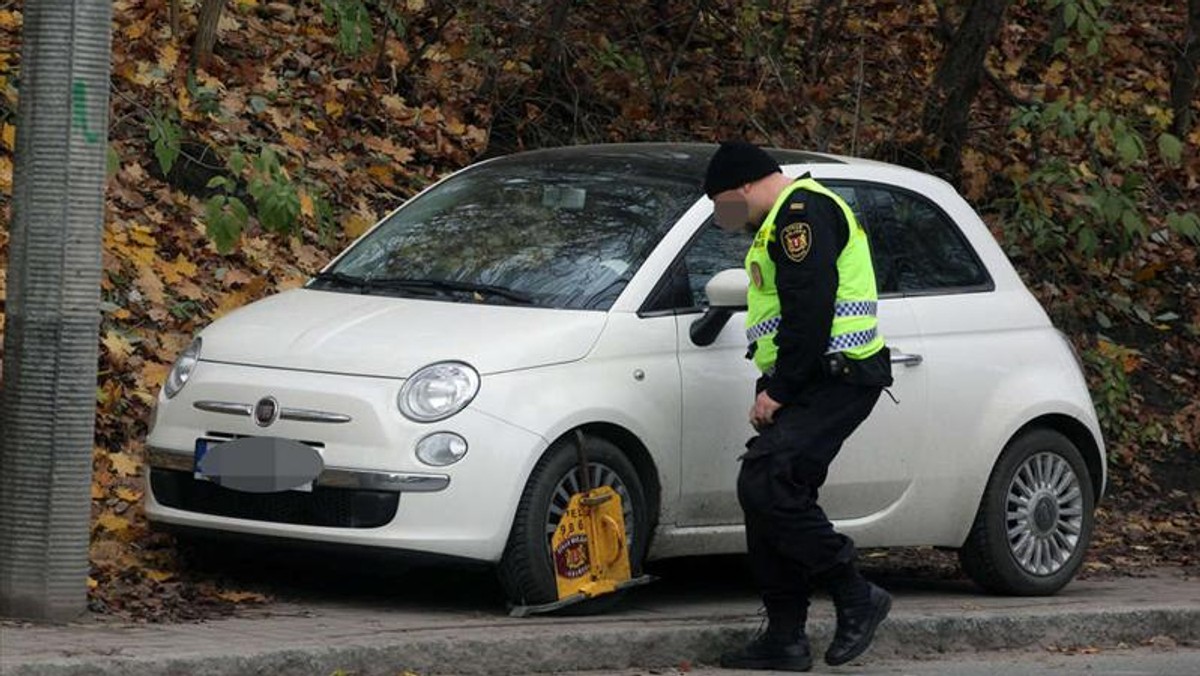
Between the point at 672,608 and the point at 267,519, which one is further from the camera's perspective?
the point at 672,608

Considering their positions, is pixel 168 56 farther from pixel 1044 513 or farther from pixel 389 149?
pixel 1044 513

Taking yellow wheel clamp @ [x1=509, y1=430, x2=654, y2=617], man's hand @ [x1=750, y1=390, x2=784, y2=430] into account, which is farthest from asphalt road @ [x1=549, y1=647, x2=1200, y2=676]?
man's hand @ [x1=750, y1=390, x2=784, y2=430]

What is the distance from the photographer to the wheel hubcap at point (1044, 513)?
28.7 ft

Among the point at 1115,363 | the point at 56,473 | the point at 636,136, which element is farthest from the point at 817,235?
the point at 636,136

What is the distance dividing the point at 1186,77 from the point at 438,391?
1040 centimetres

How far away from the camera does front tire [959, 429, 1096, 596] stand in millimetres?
8672

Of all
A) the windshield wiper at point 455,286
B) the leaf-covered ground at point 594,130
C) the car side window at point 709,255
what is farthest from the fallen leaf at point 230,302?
the car side window at point 709,255

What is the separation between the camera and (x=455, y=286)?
26.3 feet

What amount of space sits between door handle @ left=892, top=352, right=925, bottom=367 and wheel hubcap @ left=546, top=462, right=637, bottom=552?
1.28 m

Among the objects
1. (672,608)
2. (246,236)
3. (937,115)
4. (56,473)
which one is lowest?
(672,608)

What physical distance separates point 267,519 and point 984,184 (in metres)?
8.00

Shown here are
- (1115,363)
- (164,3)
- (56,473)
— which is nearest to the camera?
(56,473)

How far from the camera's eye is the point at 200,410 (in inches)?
299

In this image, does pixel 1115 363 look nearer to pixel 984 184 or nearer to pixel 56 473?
pixel 984 184
